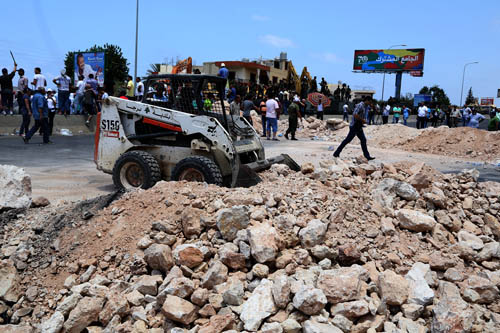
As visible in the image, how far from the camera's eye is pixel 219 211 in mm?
4684

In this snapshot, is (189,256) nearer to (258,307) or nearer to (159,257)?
(159,257)

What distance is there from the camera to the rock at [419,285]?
12.6ft

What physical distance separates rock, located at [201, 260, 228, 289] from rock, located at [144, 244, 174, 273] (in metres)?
0.41

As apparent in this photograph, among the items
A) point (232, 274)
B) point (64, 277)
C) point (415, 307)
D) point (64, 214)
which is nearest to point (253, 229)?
point (232, 274)

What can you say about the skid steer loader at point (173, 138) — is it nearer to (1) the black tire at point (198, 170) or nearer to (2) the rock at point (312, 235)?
(1) the black tire at point (198, 170)

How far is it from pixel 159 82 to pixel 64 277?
408 cm

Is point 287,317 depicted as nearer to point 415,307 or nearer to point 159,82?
point 415,307

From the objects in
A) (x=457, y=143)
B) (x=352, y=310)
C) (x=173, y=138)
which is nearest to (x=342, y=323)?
(x=352, y=310)

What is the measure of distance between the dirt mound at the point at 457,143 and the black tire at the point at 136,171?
12490 mm

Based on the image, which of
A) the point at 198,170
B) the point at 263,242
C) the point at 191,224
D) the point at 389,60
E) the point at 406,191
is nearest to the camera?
the point at 263,242

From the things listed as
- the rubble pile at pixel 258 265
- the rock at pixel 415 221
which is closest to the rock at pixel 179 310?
the rubble pile at pixel 258 265

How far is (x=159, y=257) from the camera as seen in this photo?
4.19 metres

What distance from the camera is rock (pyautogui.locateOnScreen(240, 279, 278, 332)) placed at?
137 inches

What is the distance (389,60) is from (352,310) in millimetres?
52473
